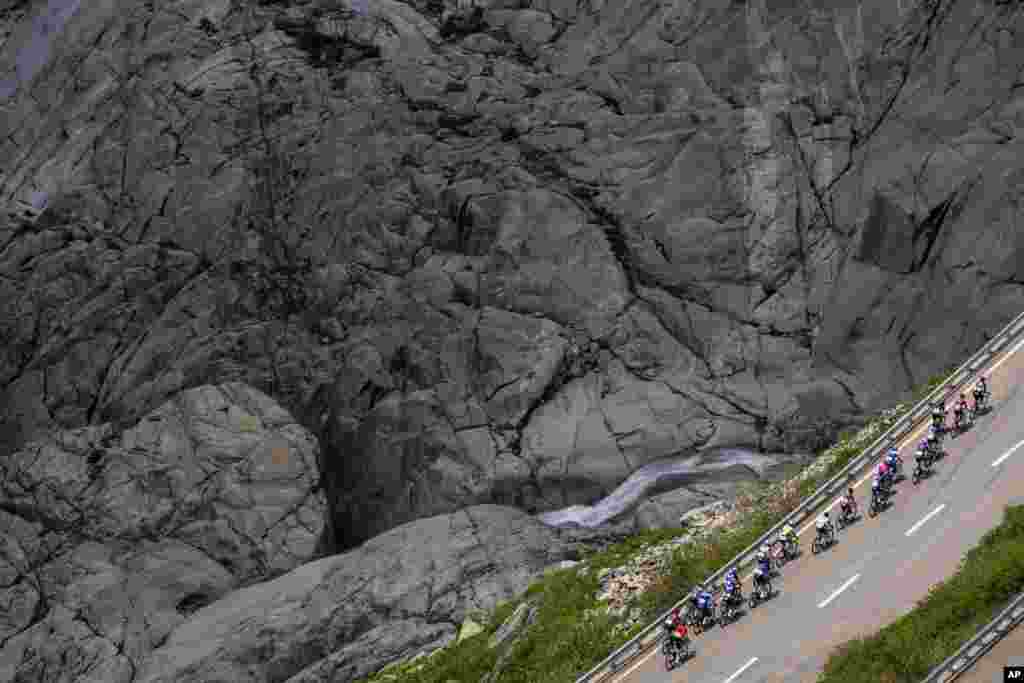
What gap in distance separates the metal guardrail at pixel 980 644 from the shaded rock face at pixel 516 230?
2663 centimetres

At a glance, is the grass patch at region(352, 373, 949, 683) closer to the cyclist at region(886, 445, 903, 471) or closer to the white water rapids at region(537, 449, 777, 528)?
the cyclist at region(886, 445, 903, 471)

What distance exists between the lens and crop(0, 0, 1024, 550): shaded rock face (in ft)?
216

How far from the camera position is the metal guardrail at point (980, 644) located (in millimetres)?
36219

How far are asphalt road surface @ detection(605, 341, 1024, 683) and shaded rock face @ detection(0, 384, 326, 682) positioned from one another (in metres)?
26.2

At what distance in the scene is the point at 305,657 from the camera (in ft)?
195

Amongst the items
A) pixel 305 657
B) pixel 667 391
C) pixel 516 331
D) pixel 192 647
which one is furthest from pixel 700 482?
pixel 192 647

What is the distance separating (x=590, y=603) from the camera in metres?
50.9

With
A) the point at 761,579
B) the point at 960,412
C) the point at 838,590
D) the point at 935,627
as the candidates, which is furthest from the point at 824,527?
the point at 935,627

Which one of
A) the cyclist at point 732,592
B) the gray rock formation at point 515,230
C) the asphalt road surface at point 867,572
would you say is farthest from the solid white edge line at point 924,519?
the gray rock formation at point 515,230

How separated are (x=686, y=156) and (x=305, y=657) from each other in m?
30.3

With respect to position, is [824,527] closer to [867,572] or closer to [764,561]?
[867,572]

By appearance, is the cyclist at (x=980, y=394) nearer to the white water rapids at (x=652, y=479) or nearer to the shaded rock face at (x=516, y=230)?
the shaded rock face at (x=516, y=230)

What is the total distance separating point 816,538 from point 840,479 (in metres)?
3.72

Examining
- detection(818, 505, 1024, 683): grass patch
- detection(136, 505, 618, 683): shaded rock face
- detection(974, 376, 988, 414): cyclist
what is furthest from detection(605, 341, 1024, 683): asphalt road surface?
detection(136, 505, 618, 683): shaded rock face
